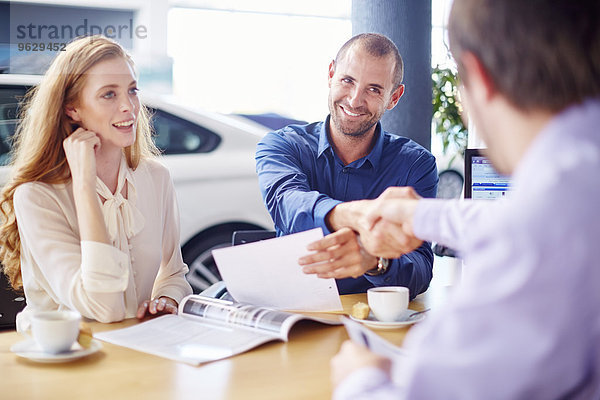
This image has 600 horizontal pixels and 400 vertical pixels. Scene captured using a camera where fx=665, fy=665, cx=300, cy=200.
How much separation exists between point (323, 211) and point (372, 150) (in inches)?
19.7

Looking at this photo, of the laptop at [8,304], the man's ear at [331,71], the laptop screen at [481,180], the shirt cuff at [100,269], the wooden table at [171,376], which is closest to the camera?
the wooden table at [171,376]

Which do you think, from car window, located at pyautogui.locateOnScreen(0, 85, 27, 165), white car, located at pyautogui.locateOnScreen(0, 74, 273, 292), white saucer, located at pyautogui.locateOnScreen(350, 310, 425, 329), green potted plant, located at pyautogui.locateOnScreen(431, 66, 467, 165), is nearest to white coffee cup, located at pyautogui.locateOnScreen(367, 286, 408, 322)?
white saucer, located at pyautogui.locateOnScreen(350, 310, 425, 329)

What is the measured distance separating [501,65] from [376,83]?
157 centimetres

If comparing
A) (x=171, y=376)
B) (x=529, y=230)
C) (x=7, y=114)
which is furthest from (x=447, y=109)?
(x=529, y=230)

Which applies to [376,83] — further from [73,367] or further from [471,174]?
[73,367]

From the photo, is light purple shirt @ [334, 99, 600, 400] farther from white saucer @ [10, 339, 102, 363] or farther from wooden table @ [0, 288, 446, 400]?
white saucer @ [10, 339, 102, 363]

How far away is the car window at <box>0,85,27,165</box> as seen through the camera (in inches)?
129

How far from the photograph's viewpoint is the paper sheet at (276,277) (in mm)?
1459

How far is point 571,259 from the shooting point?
0.57m

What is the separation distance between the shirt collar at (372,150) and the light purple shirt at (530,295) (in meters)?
1.57

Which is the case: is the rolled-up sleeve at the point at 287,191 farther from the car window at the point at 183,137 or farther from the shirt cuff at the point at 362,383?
the car window at the point at 183,137

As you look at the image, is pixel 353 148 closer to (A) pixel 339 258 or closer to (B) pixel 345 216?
(B) pixel 345 216

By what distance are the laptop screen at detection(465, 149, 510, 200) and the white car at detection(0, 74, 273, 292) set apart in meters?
1.87

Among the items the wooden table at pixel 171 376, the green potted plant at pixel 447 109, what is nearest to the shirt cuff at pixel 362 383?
the wooden table at pixel 171 376
